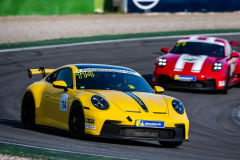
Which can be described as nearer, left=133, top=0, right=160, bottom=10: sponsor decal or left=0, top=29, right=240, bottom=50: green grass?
left=0, top=29, right=240, bottom=50: green grass

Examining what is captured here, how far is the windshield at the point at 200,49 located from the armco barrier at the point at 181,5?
12.2 metres

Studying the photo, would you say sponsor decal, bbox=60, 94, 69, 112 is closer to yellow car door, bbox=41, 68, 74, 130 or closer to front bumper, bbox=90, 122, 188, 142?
yellow car door, bbox=41, 68, 74, 130

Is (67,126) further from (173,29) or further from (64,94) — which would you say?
(173,29)

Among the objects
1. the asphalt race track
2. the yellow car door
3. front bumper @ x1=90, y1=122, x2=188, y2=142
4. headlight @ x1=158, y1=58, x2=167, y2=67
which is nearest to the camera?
the asphalt race track

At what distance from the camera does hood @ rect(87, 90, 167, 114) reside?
6246mm

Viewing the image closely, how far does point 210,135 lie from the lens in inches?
306

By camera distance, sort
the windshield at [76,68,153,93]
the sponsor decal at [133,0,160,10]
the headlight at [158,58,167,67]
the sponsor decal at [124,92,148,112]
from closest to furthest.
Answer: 1. the sponsor decal at [124,92,148,112]
2. the windshield at [76,68,153,93]
3. the headlight at [158,58,167,67]
4. the sponsor decal at [133,0,160,10]

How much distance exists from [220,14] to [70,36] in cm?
1031

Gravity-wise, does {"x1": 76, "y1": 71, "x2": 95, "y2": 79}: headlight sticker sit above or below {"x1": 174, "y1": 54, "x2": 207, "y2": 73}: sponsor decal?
above

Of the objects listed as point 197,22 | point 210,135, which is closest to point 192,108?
point 210,135

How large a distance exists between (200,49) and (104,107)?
7418 mm

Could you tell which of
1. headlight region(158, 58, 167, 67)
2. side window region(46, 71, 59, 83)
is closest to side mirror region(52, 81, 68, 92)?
side window region(46, 71, 59, 83)

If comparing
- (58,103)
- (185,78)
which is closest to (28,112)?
(58,103)

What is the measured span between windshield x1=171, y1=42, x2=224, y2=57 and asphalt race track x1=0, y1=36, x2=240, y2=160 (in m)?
1.11
